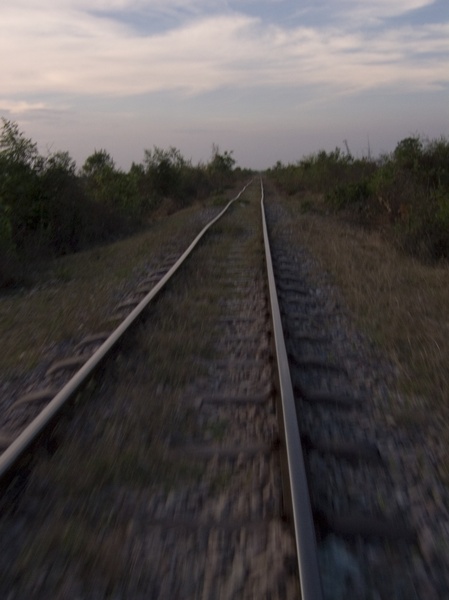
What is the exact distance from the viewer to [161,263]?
34.3 feet

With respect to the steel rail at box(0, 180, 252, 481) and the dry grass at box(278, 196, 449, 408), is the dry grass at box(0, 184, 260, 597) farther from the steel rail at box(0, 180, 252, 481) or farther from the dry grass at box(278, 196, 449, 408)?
the dry grass at box(278, 196, 449, 408)

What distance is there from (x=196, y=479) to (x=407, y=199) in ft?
39.9

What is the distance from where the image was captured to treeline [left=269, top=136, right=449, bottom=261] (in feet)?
35.8

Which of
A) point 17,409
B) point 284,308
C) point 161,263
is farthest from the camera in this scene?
point 161,263

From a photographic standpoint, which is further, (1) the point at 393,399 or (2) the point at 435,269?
(2) the point at 435,269

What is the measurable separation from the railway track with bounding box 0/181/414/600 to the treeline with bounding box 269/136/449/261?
597 centimetres

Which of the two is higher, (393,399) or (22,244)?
(22,244)

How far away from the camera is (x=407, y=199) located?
14.3 m

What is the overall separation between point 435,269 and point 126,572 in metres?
7.94

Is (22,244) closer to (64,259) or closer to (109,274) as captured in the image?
(64,259)

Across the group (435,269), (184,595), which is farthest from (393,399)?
(435,269)

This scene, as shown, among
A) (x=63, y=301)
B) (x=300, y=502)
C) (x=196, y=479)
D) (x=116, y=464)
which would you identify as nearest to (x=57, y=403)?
(x=116, y=464)

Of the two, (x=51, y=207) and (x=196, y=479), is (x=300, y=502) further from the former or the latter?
A: (x=51, y=207)

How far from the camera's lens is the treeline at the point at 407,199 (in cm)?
1090
